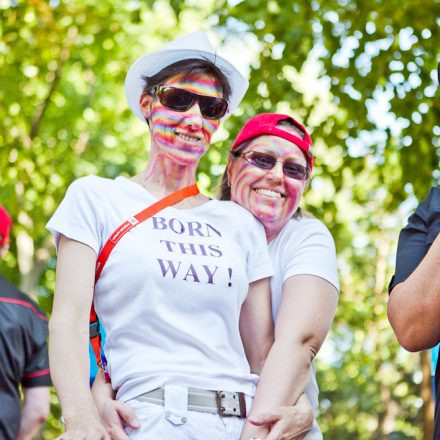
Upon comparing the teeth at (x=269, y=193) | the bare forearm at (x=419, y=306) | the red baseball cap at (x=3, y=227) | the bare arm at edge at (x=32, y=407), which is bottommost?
the bare arm at edge at (x=32, y=407)

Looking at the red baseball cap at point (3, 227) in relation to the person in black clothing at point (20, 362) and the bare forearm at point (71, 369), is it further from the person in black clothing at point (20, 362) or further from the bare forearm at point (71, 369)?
the bare forearm at point (71, 369)

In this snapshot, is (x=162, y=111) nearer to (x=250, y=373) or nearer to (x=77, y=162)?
(x=250, y=373)

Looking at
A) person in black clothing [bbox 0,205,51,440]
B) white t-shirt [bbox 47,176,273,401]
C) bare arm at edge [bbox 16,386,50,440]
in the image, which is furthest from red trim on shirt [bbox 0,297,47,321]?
white t-shirt [bbox 47,176,273,401]

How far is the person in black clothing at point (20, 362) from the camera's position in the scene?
4.96m

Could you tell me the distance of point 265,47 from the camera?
7.49 m

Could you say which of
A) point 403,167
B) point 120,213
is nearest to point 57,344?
point 120,213

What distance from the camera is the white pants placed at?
2.64 m

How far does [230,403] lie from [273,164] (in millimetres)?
891

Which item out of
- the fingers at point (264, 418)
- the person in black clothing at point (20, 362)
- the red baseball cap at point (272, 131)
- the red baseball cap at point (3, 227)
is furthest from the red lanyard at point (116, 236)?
the red baseball cap at point (3, 227)

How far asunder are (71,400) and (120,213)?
0.61 metres

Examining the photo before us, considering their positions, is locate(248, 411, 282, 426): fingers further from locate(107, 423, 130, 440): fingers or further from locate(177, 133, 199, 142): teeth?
locate(177, 133, 199, 142): teeth

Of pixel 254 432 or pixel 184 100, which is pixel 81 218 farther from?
pixel 254 432

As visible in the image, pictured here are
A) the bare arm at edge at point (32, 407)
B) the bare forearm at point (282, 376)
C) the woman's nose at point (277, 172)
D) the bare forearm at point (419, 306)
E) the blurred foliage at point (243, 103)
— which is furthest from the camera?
the blurred foliage at point (243, 103)

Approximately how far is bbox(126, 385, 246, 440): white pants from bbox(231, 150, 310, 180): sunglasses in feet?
2.97
